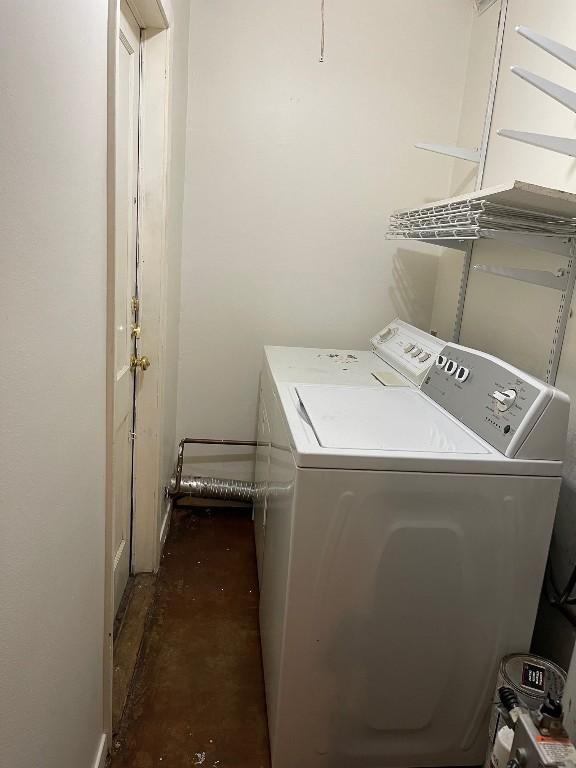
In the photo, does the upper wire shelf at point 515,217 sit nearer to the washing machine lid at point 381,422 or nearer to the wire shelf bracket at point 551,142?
the wire shelf bracket at point 551,142

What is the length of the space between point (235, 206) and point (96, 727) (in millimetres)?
2141

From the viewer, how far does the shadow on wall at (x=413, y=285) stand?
8.91 feet

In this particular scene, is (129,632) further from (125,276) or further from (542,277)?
(542,277)

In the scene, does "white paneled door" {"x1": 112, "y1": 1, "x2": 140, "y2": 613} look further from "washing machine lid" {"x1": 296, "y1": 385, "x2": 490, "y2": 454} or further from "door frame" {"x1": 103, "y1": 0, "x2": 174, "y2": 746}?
"washing machine lid" {"x1": 296, "y1": 385, "x2": 490, "y2": 454}

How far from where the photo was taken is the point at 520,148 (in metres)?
1.96

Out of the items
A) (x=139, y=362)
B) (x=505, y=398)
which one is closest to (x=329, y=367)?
(x=139, y=362)

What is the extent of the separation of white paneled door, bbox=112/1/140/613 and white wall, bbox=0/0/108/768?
55 cm

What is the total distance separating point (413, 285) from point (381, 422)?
140cm

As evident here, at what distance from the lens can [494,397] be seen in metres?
1.52

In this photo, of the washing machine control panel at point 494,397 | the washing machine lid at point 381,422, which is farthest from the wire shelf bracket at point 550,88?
the washing machine lid at point 381,422

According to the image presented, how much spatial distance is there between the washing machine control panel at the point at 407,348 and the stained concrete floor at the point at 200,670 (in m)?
1.15

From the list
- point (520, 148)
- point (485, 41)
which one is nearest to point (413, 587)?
point (520, 148)

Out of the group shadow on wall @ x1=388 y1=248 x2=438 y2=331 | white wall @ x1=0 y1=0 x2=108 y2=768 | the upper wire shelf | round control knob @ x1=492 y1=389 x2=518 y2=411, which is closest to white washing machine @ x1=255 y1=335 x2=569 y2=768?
round control knob @ x1=492 y1=389 x2=518 y2=411

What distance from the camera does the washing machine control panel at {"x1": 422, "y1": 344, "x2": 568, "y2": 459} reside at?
137 centimetres
